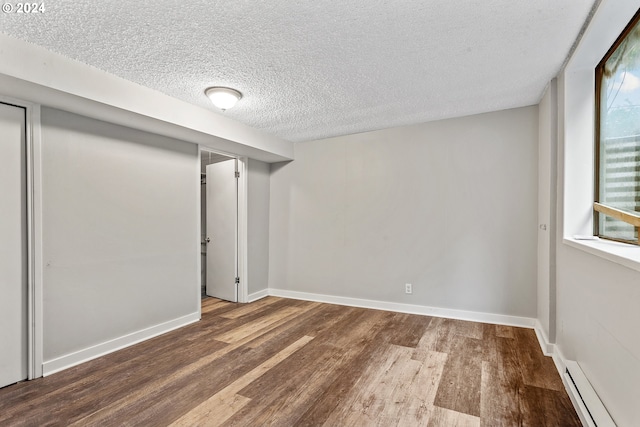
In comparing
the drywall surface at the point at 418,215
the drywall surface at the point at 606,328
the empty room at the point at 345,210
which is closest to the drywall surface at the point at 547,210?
the empty room at the point at 345,210

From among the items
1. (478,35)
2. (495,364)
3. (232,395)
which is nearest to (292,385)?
(232,395)

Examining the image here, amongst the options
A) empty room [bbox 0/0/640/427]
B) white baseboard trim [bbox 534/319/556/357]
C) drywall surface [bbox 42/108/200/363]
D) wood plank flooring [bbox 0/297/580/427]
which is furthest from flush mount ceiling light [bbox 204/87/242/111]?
white baseboard trim [bbox 534/319/556/357]

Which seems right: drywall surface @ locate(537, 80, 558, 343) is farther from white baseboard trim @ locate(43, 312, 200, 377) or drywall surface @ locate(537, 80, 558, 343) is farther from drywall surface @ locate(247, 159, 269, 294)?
white baseboard trim @ locate(43, 312, 200, 377)

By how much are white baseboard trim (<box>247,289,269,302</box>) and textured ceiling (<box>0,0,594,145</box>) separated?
2.72m

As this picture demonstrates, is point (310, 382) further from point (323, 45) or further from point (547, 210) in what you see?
point (547, 210)

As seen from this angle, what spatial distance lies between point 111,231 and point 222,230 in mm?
1822

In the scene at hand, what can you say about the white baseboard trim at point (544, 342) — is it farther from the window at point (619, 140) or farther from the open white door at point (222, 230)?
the open white door at point (222, 230)

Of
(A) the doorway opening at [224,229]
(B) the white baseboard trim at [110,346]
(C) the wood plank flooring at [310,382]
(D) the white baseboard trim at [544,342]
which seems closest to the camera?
(C) the wood plank flooring at [310,382]

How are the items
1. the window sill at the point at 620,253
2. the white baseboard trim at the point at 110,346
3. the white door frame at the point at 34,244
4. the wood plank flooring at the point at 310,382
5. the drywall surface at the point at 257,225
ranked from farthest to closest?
the drywall surface at the point at 257,225 < the white baseboard trim at the point at 110,346 < the white door frame at the point at 34,244 < the wood plank flooring at the point at 310,382 < the window sill at the point at 620,253

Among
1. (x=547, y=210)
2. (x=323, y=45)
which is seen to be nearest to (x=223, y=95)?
(x=323, y=45)

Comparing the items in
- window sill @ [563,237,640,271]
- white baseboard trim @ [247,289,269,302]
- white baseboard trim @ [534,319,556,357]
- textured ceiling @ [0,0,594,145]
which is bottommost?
white baseboard trim @ [247,289,269,302]

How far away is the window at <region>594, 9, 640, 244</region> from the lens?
1.78 m

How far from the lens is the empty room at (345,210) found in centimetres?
186

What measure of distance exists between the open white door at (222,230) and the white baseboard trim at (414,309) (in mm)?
722
